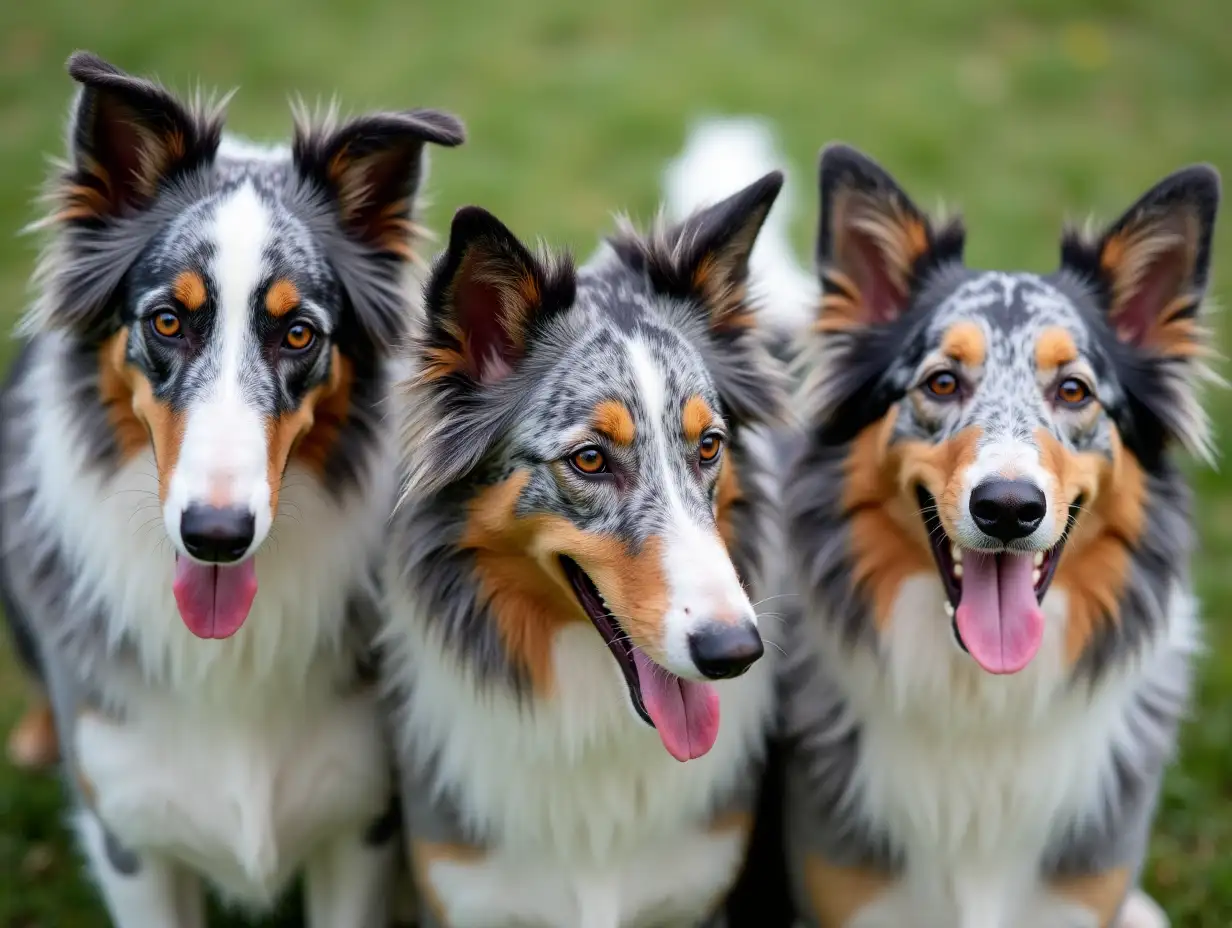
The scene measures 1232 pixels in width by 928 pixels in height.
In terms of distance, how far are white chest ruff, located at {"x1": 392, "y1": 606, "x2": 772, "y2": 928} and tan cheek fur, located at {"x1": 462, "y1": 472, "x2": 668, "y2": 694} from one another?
21cm

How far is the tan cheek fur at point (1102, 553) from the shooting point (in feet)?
12.4

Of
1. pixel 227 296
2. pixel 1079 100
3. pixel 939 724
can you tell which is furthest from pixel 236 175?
pixel 1079 100

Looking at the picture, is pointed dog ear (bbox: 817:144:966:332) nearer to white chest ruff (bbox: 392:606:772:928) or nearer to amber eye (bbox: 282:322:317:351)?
white chest ruff (bbox: 392:606:772:928)

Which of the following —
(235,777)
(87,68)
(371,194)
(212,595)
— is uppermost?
(87,68)

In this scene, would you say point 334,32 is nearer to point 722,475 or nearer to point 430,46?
point 430,46

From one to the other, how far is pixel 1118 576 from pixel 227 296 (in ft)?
8.47

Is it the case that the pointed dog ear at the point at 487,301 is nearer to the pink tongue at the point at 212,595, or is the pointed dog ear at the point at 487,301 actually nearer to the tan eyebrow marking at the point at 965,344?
the pink tongue at the point at 212,595

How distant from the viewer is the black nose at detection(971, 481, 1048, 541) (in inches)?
133

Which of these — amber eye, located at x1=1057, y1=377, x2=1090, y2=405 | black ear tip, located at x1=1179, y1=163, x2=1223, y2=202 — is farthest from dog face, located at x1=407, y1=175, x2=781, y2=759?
black ear tip, located at x1=1179, y1=163, x2=1223, y2=202

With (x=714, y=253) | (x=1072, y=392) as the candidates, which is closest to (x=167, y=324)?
(x=714, y=253)

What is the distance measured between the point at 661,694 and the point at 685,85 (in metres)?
7.66

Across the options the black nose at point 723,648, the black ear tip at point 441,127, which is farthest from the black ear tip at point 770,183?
the black nose at point 723,648

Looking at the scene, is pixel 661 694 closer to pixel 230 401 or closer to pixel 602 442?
pixel 602 442

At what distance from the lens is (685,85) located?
10195 millimetres
